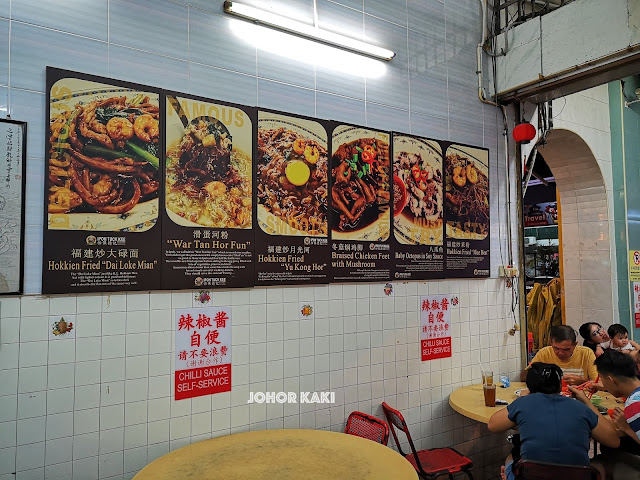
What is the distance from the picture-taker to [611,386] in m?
3.03

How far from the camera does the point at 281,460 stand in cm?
264

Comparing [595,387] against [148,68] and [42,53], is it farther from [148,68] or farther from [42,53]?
[42,53]

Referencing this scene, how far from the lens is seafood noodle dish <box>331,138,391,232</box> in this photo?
368cm

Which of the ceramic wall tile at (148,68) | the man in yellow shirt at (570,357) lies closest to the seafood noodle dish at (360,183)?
the ceramic wall tile at (148,68)

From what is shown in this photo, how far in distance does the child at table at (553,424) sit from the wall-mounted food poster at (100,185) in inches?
86.9

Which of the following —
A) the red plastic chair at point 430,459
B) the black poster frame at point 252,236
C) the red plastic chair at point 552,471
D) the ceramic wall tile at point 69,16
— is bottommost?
the red plastic chair at point 430,459

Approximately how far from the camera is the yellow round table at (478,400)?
3539 millimetres

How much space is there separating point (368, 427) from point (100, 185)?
232 cm

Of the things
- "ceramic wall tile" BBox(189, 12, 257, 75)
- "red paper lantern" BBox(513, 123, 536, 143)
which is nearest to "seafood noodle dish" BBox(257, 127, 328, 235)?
"ceramic wall tile" BBox(189, 12, 257, 75)

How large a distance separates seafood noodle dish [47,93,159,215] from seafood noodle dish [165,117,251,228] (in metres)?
0.14

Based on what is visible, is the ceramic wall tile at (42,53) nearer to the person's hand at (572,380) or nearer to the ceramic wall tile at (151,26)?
the ceramic wall tile at (151,26)

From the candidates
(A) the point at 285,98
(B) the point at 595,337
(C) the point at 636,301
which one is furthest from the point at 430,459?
(C) the point at 636,301

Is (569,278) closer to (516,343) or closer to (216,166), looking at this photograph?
(516,343)

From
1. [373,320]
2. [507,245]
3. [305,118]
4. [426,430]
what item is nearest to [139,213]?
[305,118]
